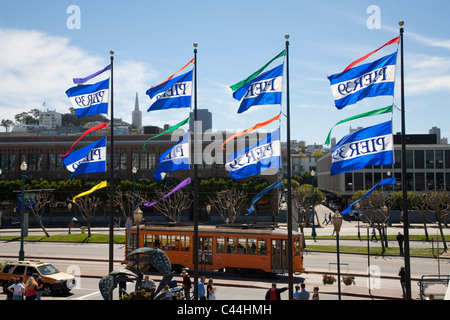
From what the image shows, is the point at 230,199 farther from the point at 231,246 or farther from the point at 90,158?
the point at 90,158

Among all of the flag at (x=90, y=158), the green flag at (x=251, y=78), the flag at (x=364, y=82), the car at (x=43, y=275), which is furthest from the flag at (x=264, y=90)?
the car at (x=43, y=275)

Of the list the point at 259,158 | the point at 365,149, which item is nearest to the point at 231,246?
the point at 259,158

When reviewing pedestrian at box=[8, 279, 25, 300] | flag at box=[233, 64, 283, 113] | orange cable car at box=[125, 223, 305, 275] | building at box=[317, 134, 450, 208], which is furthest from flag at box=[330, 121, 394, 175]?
building at box=[317, 134, 450, 208]

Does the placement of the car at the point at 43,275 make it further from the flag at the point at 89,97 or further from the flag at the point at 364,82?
the flag at the point at 364,82

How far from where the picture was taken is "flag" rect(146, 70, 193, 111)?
19312 millimetres

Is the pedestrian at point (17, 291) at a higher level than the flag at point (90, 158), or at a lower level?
lower

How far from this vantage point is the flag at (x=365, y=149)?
52.3 feet

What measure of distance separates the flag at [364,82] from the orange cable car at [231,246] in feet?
36.2

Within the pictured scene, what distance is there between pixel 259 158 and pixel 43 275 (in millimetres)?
12186

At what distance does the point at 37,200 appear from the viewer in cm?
5097

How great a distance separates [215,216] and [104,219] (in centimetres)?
1570

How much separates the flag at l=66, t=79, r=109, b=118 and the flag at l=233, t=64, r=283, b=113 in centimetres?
694

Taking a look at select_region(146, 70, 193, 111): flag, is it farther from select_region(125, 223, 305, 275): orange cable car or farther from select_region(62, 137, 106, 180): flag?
select_region(125, 223, 305, 275): orange cable car
